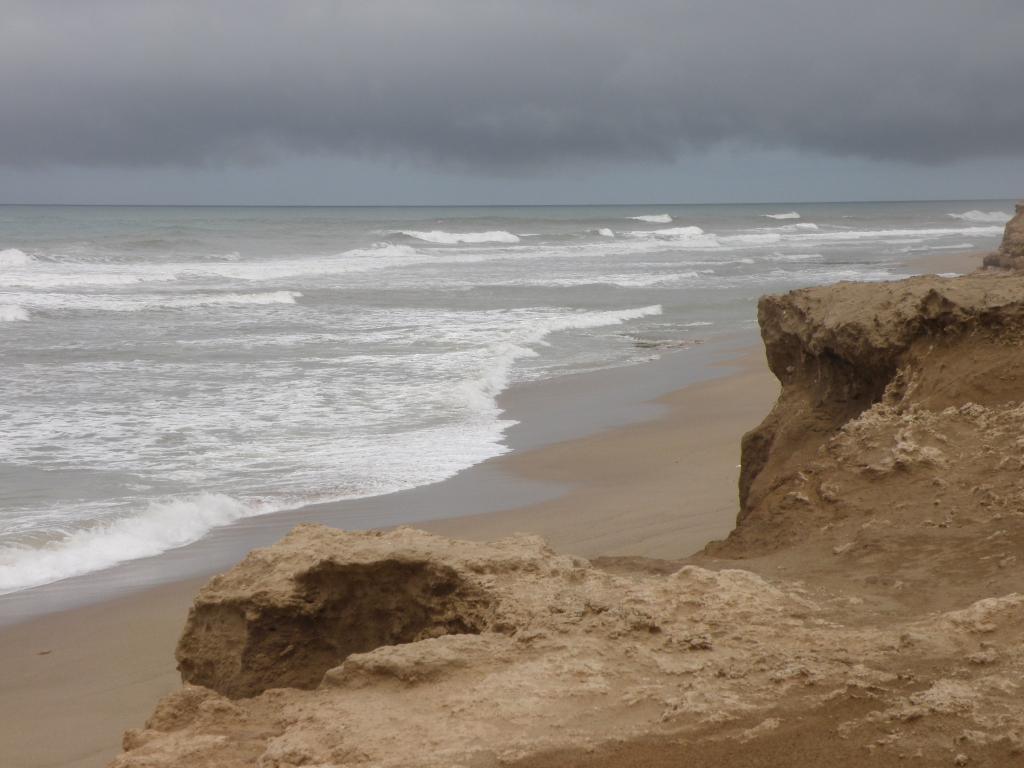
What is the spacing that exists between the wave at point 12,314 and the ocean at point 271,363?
15 centimetres

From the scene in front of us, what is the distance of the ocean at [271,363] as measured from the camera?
8.15m

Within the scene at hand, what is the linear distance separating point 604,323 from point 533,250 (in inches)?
1158

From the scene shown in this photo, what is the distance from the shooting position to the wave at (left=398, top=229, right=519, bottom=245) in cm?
5803

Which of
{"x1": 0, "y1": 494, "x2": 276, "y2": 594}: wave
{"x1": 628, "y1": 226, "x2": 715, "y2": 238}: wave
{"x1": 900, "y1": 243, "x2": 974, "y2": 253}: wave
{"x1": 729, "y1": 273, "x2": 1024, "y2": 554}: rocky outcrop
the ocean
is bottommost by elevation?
{"x1": 0, "y1": 494, "x2": 276, "y2": 594}: wave

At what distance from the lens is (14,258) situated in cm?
3697

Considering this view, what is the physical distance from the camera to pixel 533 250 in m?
49.3

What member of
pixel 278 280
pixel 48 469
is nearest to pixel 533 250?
pixel 278 280

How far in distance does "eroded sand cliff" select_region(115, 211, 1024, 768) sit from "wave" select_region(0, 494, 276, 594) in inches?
119

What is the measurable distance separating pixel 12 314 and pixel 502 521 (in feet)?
54.2

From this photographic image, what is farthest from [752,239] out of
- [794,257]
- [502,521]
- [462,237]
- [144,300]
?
[502,521]

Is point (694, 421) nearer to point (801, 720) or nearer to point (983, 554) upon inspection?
point (983, 554)

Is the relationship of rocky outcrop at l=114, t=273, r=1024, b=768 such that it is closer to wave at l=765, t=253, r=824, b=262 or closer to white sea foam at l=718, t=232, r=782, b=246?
wave at l=765, t=253, r=824, b=262

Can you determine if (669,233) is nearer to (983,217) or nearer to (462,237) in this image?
(462,237)

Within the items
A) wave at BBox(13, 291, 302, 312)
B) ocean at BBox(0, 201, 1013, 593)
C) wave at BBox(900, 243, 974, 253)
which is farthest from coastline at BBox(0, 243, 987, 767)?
wave at BBox(900, 243, 974, 253)
